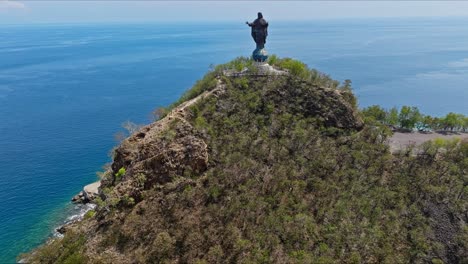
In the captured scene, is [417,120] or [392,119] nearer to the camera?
[417,120]

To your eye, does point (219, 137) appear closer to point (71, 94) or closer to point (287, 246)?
point (287, 246)

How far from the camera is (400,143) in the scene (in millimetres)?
64625

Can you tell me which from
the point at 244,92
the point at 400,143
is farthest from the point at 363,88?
the point at 244,92

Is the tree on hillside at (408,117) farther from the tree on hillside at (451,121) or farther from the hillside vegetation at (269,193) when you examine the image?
the hillside vegetation at (269,193)

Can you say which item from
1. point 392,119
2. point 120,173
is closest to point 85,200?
point 120,173

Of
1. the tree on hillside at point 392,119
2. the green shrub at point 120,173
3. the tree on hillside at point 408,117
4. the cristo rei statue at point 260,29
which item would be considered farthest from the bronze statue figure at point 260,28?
the green shrub at point 120,173

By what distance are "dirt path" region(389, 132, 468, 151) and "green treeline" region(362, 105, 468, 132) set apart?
289 cm

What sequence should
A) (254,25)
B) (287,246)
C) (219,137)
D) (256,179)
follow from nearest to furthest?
(287,246) → (256,179) → (219,137) → (254,25)

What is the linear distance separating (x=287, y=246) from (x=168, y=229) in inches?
589

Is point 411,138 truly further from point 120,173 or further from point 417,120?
point 120,173

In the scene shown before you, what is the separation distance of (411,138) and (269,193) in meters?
40.3

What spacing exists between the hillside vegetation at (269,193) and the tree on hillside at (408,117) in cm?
1546

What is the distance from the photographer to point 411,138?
67938mm

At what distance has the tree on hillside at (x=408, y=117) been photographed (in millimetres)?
72875
